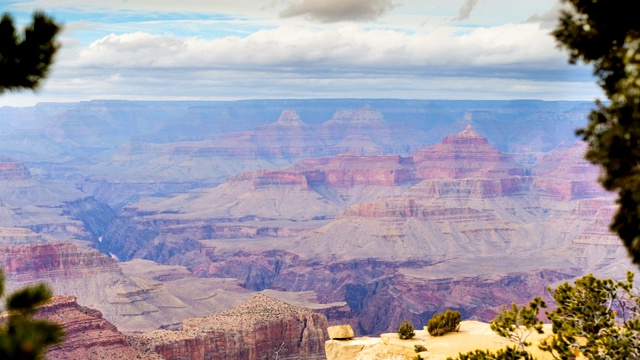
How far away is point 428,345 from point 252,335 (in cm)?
5089

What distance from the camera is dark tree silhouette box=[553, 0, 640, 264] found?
39.4 feet

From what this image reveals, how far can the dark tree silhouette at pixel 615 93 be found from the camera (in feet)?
39.4

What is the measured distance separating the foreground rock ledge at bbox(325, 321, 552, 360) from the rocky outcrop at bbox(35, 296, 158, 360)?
35329 mm

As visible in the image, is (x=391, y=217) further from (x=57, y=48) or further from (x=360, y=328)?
(x=57, y=48)

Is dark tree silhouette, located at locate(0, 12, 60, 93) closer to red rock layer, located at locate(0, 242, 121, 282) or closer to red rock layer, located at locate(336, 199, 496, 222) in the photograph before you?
red rock layer, located at locate(0, 242, 121, 282)

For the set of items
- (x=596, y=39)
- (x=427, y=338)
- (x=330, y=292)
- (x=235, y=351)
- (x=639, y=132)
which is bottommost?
(x=330, y=292)

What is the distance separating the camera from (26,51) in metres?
12.3

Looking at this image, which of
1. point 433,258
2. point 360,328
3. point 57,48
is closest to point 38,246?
point 360,328

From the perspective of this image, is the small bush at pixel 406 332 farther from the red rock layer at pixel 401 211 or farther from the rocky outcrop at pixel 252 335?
the red rock layer at pixel 401 211

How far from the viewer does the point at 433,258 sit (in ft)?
584

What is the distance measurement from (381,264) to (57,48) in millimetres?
160187

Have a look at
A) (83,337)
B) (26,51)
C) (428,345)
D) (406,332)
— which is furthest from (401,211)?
(26,51)

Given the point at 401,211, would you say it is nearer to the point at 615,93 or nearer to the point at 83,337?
the point at 83,337

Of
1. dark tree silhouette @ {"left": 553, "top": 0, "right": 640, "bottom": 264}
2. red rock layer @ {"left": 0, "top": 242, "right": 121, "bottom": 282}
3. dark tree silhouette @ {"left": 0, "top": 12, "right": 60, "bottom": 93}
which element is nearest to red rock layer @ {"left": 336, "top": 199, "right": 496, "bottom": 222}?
red rock layer @ {"left": 0, "top": 242, "right": 121, "bottom": 282}
